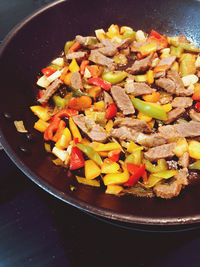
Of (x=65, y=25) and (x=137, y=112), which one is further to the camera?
(x=65, y=25)

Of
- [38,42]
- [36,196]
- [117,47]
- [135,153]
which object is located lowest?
[36,196]

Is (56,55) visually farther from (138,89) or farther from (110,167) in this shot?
(110,167)

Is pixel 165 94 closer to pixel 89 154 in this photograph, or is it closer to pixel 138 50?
pixel 138 50

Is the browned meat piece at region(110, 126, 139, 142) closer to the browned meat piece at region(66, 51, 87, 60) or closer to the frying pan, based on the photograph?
the frying pan

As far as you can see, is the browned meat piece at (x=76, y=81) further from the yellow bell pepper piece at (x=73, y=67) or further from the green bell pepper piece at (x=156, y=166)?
the green bell pepper piece at (x=156, y=166)

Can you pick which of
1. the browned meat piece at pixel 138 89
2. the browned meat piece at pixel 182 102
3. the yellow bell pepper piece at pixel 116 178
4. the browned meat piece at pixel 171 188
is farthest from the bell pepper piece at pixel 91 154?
the browned meat piece at pixel 182 102

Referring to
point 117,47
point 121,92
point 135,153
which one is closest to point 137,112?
point 121,92

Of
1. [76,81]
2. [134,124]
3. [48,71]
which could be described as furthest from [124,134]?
[48,71]
